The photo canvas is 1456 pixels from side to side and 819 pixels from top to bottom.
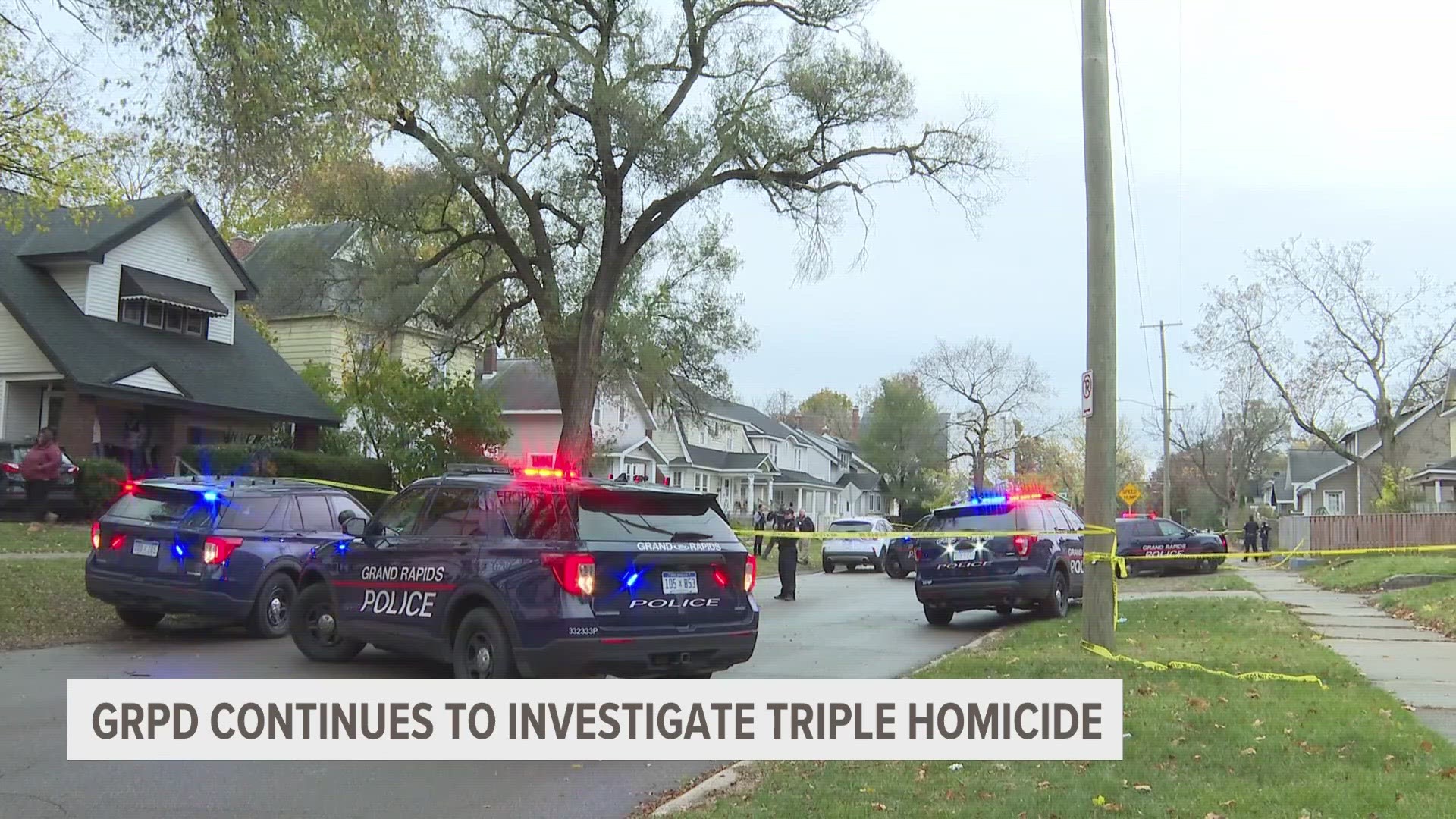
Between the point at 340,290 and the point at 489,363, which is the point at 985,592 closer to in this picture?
the point at 340,290

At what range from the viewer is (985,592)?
15.2 meters

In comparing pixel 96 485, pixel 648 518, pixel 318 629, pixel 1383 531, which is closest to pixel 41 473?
pixel 96 485

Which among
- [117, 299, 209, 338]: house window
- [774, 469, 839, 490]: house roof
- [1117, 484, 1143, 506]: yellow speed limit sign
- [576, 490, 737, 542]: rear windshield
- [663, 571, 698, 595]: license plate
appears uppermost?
[117, 299, 209, 338]: house window

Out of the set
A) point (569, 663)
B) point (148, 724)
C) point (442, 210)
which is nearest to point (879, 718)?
point (569, 663)

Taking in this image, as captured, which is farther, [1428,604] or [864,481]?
[864,481]

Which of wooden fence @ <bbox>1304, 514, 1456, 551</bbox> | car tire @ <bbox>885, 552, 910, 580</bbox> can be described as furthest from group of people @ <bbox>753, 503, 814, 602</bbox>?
wooden fence @ <bbox>1304, 514, 1456, 551</bbox>

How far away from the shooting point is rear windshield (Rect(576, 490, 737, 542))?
8.15 meters

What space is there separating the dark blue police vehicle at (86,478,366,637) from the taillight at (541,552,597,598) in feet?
13.3

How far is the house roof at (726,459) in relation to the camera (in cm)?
6144

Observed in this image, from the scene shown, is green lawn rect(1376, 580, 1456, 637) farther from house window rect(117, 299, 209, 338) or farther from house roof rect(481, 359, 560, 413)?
house roof rect(481, 359, 560, 413)

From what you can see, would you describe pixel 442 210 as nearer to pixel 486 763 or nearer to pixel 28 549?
pixel 28 549

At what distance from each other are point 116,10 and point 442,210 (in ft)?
49.3

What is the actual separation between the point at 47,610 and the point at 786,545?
1126cm

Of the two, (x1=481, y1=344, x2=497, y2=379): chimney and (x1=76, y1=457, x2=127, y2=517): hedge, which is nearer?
(x1=76, y1=457, x2=127, y2=517): hedge
